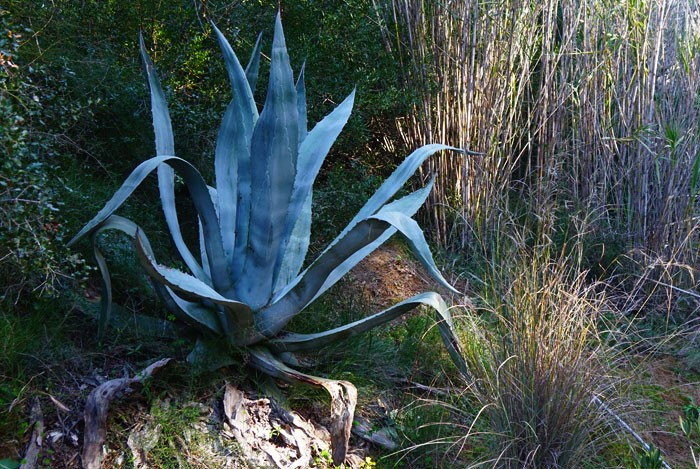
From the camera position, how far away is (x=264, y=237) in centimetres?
306

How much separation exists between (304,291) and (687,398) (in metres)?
2.20

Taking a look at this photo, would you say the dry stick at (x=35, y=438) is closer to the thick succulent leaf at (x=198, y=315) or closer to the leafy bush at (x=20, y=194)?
the leafy bush at (x=20, y=194)

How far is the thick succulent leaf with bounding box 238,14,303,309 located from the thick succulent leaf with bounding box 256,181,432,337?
9 centimetres

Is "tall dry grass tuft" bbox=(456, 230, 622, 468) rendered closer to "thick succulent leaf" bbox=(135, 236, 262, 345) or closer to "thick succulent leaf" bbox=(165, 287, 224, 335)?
"thick succulent leaf" bbox=(135, 236, 262, 345)

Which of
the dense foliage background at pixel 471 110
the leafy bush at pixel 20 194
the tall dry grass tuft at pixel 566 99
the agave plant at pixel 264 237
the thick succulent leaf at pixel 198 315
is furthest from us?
the tall dry grass tuft at pixel 566 99

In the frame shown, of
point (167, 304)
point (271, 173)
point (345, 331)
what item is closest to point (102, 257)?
point (167, 304)

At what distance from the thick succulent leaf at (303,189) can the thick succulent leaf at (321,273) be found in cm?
16

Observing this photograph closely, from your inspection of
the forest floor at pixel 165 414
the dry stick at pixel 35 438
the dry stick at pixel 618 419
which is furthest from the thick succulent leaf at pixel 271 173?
the dry stick at pixel 618 419

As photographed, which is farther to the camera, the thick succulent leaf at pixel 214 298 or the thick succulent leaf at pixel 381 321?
the thick succulent leaf at pixel 381 321

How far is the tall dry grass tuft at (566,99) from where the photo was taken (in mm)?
4957

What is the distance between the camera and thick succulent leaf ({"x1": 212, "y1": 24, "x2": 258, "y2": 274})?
3225mm

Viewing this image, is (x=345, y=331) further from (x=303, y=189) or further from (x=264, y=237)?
(x=303, y=189)

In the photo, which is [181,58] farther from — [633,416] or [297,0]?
[633,416]

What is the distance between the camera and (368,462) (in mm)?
2922
